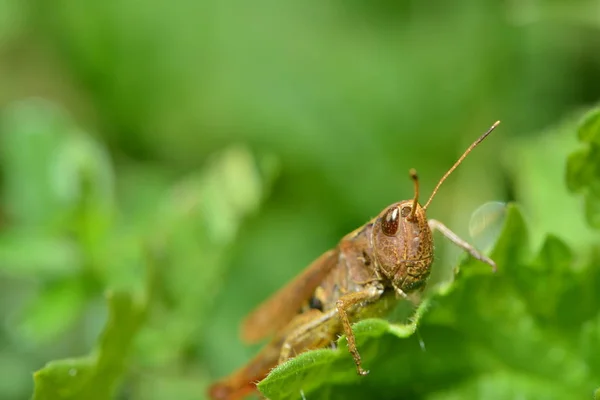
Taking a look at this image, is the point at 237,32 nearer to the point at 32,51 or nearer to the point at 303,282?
the point at 32,51

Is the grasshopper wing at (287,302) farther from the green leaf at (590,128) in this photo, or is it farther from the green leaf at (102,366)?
the green leaf at (590,128)

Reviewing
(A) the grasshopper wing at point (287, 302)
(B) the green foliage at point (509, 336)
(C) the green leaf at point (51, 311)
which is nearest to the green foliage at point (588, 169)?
(B) the green foliage at point (509, 336)

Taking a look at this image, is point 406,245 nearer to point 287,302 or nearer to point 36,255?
point 287,302

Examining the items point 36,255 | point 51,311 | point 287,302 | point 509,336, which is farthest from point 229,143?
point 509,336

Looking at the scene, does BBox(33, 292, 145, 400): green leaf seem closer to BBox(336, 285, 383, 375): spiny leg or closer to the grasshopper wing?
the grasshopper wing

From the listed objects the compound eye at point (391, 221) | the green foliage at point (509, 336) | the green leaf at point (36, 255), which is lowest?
the green foliage at point (509, 336)

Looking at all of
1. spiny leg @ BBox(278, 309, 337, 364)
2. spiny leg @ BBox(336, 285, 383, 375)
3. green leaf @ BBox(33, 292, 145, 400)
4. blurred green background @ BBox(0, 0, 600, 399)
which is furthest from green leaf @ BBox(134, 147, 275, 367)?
spiny leg @ BBox(336, 285, 383, 375)
